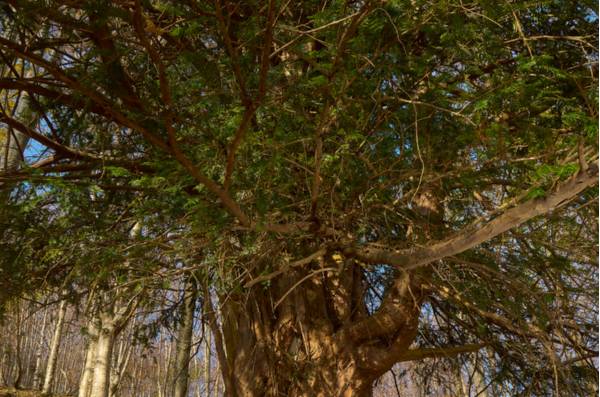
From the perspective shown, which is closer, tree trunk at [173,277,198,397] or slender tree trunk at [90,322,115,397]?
tree trunk at [173,277,198,397]

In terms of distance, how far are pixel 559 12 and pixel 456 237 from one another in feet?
6.32

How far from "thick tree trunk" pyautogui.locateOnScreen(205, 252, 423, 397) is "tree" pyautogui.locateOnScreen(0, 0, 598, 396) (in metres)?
0.02

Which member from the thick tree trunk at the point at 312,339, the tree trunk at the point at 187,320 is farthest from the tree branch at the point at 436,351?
the tree trunk at the point at 187,320

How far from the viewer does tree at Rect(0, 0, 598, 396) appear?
276 centimetres

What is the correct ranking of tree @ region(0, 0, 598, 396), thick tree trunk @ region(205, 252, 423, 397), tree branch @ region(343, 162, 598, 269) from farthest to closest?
1. thick tree trunk @ region(205, 252, 423, 397)
2. tree @ region(0, 0, 598, 396)
3. tree branch @ region(343, 162, 598, 269)

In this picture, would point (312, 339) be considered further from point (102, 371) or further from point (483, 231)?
point (102, 371)

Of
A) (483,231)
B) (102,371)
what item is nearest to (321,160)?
(483,231)

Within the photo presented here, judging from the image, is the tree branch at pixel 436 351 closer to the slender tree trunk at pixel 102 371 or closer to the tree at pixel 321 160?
the tree at pixel 321 160

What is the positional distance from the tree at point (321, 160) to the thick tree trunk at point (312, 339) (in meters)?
0.02

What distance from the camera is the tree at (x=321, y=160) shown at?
2.76m

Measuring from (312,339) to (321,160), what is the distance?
7.62 ft

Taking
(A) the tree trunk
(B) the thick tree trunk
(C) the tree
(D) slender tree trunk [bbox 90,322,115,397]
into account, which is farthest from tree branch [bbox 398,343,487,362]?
(D) slender tree trunk [bbox 90,322,115,397]

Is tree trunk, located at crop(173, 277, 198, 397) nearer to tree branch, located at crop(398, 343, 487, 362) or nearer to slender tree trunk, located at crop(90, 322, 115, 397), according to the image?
slender tree trunk, located at crop(90, 322, 115, 397)

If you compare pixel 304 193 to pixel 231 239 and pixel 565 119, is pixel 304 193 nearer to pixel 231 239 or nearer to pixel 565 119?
pixel 231 239
